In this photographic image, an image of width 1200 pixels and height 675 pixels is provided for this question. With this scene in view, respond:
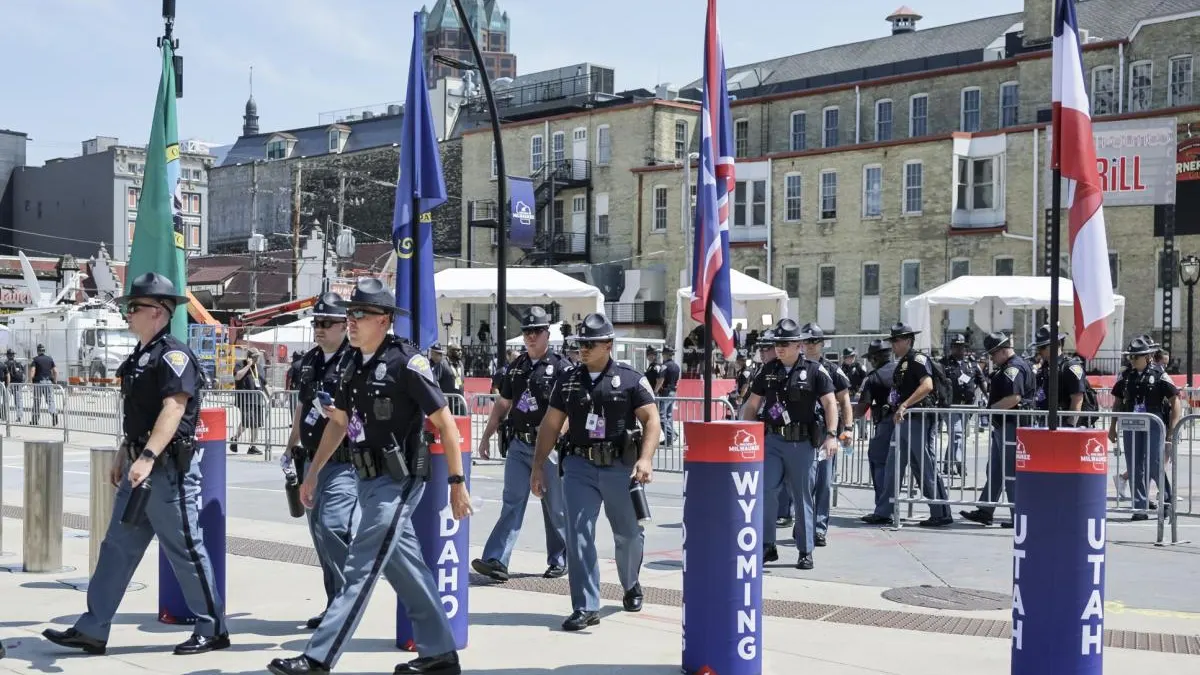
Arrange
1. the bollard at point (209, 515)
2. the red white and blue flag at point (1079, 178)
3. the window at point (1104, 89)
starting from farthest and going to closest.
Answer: the window at point (1104, 89) < the bollard at point (209, 515) < the red white and blue flag at point (1079, 178)

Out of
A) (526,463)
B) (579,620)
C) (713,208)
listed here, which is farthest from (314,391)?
(713,208)

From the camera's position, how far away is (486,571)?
988cm

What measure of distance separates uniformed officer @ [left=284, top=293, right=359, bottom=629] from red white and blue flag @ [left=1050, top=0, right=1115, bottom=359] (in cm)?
370

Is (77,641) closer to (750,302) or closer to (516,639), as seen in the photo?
(516,639)

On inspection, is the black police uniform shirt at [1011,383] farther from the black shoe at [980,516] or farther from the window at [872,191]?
the window at [872,191]

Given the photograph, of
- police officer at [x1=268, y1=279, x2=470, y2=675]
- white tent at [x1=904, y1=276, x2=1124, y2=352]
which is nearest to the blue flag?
police officer at [x1=268, y1=279, x2=470, y2=675]

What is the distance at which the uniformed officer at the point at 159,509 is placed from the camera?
24.1 ft

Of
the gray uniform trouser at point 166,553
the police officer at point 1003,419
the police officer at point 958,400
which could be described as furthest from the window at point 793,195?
the gray uniform trouser at point 166,553

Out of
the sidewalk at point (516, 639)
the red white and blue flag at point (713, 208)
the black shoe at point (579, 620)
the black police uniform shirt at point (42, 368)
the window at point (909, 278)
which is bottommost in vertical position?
the sidewalk at point (516, 639)

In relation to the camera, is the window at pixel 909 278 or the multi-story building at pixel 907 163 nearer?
the multi-story building at pixel 907 163

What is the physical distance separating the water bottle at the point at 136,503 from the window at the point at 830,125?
48.4 meters

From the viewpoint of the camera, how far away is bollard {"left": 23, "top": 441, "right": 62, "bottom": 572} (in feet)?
31.7

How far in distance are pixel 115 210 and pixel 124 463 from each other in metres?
77.0

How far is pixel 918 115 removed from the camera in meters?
51.8
